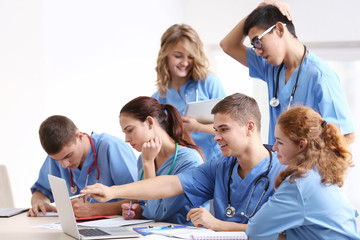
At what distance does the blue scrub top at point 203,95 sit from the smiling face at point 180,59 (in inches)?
3.9

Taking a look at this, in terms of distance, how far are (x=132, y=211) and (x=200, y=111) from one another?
0.80 m

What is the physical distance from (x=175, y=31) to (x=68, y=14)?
1171 mm

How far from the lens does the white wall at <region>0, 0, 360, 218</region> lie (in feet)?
11.3

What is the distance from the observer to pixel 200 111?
2.80m

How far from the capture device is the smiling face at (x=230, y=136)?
197 cm

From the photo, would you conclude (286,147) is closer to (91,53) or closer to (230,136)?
(230,136)

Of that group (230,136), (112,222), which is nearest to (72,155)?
(112,222)

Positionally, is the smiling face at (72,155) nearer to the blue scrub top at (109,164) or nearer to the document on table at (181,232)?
the blue scrub top at (109,164)

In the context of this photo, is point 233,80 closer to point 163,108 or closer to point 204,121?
point 204,121

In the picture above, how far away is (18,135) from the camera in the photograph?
3.47m

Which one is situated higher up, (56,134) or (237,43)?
(237,43)

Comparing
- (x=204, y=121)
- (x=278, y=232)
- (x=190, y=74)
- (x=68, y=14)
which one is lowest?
(x=278, y=232)

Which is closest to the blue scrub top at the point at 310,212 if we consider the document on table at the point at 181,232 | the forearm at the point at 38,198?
the document on table at the point at 181,232

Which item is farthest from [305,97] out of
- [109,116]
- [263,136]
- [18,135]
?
[263,136]
